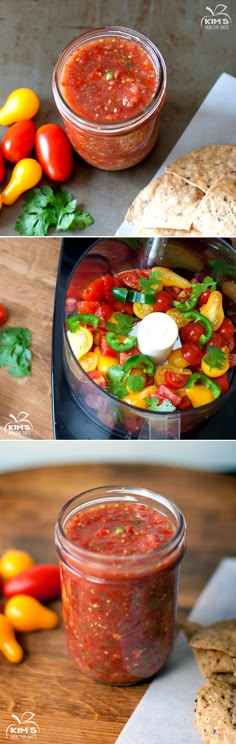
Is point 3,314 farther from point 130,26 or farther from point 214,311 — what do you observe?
point 130,26

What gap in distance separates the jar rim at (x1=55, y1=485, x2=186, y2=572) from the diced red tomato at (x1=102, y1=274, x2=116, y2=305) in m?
0.23

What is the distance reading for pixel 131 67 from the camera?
1.23 metres

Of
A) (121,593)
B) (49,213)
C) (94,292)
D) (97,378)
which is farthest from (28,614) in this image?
(49,213)

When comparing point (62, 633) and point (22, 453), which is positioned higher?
point (22, 453)

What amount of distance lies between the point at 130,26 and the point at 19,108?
212 millimetres

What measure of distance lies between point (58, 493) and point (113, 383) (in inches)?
7.3

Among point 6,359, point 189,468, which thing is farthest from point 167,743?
point 6,359

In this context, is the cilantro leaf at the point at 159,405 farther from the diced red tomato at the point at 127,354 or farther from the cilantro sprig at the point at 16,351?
the cilantro sprig at the point at 16,351

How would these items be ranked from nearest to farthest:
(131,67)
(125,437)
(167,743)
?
(167,743)
(125,437)
(131,67)

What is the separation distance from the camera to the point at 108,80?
121 cm

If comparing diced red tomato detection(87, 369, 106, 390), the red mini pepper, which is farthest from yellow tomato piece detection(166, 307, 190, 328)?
the red mini pepper

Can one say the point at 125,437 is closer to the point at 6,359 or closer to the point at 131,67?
the point at 6,359

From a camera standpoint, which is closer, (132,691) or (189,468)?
(132,691)

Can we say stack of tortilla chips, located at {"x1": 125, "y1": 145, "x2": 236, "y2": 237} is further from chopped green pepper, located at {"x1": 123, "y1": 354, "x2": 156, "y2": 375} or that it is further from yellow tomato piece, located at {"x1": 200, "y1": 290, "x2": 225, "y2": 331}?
chopped green pepper, located at {"x1": 123, "y1": 354, "x2": 156, "y2": 375}
